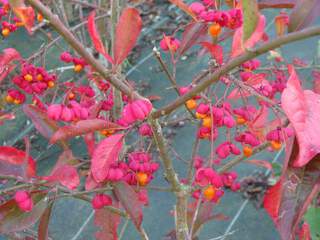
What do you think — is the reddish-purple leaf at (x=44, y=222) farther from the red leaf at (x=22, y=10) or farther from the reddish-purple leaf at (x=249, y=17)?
the reddish-purple leaf at (x=249, y=17)

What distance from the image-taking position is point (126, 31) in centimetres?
85

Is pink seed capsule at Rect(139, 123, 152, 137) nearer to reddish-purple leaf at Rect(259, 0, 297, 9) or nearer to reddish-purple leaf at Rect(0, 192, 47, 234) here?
reddish-purple leaf at Rect(0, 192, 47, 234)

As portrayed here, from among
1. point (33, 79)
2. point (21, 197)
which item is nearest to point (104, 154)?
point (21, 197)

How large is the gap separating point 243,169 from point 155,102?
2.75 feet

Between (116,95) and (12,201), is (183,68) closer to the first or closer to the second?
(116,95)

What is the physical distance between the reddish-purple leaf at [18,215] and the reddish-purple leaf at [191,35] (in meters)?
0.42

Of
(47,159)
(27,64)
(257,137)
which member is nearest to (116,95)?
(27,64)

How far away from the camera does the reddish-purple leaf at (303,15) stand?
29.2 inches

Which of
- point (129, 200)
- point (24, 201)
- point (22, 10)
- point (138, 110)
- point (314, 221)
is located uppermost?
point (22, 10)

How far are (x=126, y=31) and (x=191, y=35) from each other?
27cm

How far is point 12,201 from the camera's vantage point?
0.98 meters

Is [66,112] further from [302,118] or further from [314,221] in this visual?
[314,221]

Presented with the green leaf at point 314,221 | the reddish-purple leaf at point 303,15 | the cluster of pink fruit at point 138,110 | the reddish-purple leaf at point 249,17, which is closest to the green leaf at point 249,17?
the reddish-purple leaf at point 249,17

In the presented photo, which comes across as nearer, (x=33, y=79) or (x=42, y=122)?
(x=42, y=122)
